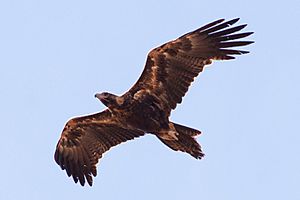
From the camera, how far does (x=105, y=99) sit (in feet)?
89.2

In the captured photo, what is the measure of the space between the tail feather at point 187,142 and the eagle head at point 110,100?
150 cm

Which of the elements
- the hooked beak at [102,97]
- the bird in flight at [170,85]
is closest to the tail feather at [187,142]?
the bird in flight at [170,85]

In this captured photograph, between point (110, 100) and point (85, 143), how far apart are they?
2785mm

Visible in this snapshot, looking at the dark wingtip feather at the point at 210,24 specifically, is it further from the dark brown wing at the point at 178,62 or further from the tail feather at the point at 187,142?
the tail feather at the point at 187,142

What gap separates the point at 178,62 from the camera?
27328mm

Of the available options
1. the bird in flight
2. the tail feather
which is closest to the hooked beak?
the bird in flight

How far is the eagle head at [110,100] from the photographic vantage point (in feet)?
89.0

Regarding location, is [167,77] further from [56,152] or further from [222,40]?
[56,152]

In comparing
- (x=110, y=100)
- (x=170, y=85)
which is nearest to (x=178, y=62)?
(x=170, y=85)

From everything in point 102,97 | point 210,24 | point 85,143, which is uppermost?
point 210,24

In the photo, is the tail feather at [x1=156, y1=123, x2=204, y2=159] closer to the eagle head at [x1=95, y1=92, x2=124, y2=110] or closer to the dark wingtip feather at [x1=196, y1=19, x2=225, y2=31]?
the eagle head at [x1=95, y1=92, x2=124, y2=110]

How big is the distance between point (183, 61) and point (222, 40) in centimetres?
113

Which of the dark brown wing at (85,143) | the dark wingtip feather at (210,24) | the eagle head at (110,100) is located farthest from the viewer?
the dark brown wing at (85,143)

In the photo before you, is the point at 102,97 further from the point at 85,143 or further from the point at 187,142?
the point at 85,143
